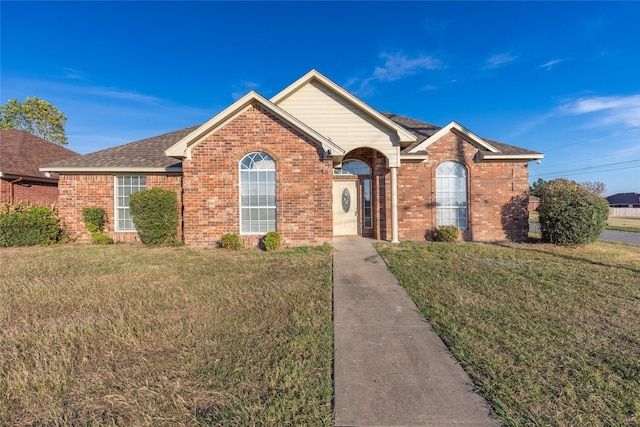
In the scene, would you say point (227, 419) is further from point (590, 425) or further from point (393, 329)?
point (590, 425)

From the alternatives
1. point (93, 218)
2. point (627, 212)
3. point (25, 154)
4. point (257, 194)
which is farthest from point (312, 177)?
point (627, 212)

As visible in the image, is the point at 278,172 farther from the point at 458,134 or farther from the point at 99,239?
the point at 99,239

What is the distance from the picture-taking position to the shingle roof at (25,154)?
39.2 feet

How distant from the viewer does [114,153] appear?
11.3 meters

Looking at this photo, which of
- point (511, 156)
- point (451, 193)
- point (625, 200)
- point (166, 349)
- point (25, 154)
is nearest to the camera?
point (166, 349)

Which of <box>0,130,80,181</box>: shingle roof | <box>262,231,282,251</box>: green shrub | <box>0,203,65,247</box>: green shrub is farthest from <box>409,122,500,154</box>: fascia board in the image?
<box>0,130,80,181</box>: shingle roof

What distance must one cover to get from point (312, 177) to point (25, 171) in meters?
13.8

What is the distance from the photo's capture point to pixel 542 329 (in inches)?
132

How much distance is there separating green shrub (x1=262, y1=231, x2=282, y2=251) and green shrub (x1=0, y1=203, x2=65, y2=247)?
839 cm

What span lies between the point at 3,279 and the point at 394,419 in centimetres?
801

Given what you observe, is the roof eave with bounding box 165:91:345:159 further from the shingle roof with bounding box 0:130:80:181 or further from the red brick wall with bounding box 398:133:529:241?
the shingle roof with bounding box 0:130:80:181

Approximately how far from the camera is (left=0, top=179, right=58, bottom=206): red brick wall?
443 inches

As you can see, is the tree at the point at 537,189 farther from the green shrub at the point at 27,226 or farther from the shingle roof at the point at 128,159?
the green shrub at the point at 27,226

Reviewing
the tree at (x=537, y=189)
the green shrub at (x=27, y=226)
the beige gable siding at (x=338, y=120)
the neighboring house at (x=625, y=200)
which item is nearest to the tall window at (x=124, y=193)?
the green shrub at (x=27, y=226)
